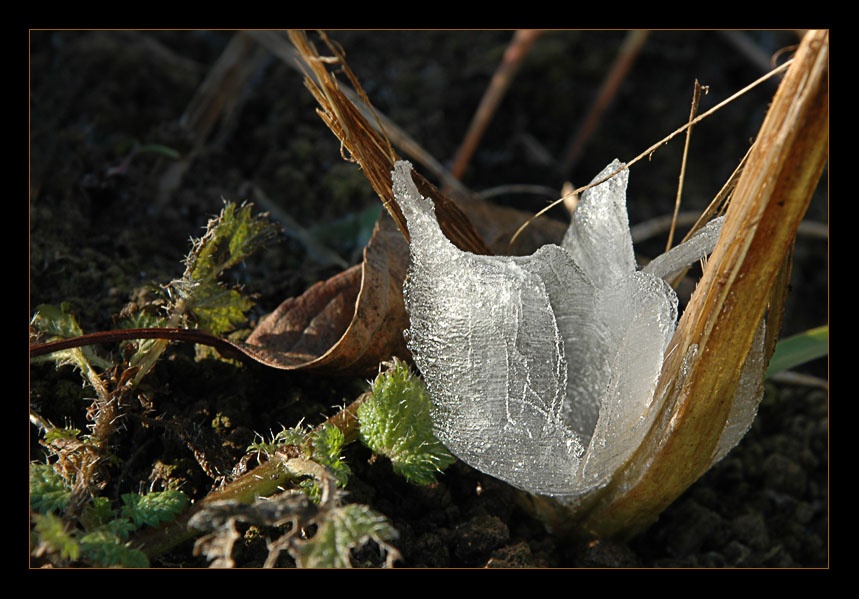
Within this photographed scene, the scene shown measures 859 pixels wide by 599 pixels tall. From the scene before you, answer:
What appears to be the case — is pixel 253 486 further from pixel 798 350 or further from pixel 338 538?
pixel 798 350

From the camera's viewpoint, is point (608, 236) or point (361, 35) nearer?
point (608, 236)

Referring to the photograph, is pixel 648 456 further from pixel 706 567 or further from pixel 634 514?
pixel 706 567

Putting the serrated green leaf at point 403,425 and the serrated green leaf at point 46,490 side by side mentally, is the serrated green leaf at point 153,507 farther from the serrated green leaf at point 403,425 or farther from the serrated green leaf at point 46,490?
the serrated green leaf at point 403,425

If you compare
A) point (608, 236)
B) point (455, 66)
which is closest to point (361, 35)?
point (455, 66)

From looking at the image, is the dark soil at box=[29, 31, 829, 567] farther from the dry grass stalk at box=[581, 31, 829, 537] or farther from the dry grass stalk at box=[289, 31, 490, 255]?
the dry grass stalk at box=[289, 31, 490, 255]

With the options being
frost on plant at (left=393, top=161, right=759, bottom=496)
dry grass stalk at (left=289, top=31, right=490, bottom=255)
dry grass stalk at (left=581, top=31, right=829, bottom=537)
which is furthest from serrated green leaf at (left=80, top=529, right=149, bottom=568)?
dry grass stalk at (left=581, top=31, right=829, bottom=537)

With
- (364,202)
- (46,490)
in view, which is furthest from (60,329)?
(364,202)
